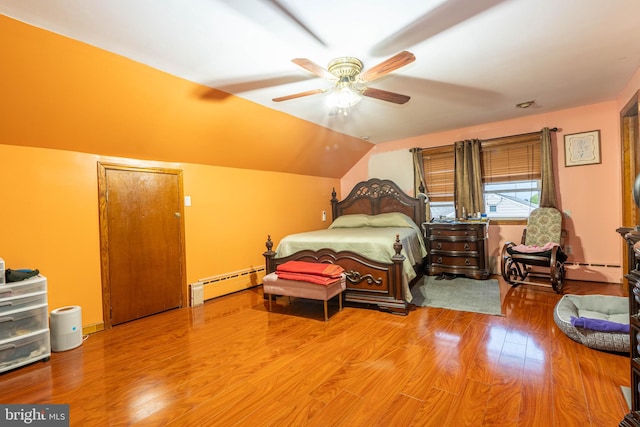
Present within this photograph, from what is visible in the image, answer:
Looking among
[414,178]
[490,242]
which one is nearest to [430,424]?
[490,242]

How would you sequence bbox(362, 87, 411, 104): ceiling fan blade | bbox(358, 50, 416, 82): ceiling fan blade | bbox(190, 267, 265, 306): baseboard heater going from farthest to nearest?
bbox(190, 267, 265, 306): baseboard heater
bbox(362, 87, 411, 104): ceiling fan blade
bbox(358, 50, 416, 82): ceiling fan blade

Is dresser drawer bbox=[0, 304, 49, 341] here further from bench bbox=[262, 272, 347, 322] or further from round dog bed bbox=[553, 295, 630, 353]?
round dog bed bbox=[553, 295, 630, 353]

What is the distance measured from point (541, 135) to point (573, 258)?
5.78ft

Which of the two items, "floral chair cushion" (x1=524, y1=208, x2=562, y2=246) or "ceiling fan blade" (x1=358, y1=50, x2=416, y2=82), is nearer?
"ceiling fan blade" (x1=358, y1=50, x2=416, y2=82)

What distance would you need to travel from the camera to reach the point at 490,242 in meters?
4.70

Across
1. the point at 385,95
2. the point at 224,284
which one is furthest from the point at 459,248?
the point at 224,284

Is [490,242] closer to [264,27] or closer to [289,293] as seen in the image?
[289,293]

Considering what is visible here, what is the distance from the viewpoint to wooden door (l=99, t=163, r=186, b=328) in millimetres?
3029

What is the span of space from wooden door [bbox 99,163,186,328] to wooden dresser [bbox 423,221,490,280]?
3499 millimetres

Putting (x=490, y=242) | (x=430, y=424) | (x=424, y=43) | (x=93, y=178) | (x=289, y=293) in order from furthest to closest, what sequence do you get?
(x=490, y=242)
(x=289, y=293)
(x=93, y=178)
(x=424, y=43)
(x=430, y=424)

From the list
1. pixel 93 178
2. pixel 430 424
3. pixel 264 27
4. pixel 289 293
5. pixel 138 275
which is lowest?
pixel 430 424

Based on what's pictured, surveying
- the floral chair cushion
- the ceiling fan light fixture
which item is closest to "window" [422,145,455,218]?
the floral chair cushion

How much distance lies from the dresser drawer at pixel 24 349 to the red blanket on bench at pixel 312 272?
6.44ft

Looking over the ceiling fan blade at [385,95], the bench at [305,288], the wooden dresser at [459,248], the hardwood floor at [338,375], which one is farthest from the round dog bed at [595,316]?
the ceiling fan blade at [385,95]
